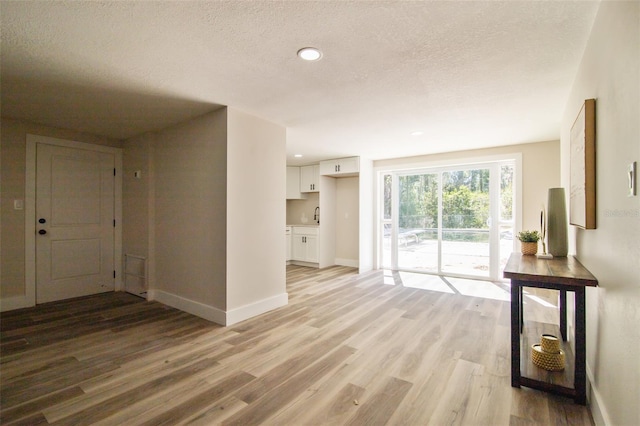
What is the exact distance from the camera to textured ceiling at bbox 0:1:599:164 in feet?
5.52

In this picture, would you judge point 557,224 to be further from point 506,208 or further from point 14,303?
point 14,303

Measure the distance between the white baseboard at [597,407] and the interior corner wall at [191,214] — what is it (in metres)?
2.96

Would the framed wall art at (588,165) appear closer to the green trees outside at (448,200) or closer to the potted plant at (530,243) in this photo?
the potted plant at (530,243)

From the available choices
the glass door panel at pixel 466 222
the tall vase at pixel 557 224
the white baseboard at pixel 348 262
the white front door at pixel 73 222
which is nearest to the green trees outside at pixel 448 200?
the glass door panel at pixel 466 222

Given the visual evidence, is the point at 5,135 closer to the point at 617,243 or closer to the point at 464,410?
the point at 464,410

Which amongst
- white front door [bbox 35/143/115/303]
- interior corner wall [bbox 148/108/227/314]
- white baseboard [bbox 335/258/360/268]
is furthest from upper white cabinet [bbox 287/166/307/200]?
white front door [bbox 35/143/115/303]

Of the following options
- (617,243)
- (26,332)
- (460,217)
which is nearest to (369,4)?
(617,243)

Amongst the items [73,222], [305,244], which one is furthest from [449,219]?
[73,222]

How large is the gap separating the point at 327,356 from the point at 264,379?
1.90ft

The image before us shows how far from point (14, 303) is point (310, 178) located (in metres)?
5.16

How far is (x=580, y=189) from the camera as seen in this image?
2018 millimetres

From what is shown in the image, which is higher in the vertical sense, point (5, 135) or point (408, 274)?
point (5, 135)

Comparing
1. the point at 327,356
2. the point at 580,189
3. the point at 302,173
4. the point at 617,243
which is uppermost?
the point at 302,173

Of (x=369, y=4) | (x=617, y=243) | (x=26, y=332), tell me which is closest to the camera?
(x=617, y=243)
